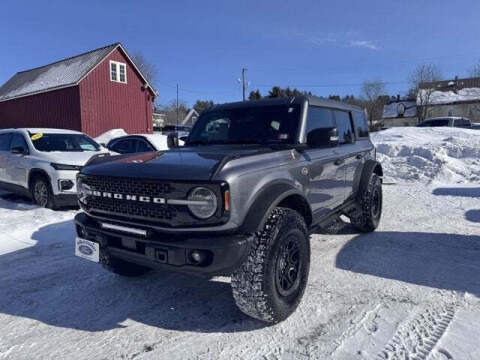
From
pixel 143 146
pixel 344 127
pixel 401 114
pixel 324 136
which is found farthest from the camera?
pixel 401 114

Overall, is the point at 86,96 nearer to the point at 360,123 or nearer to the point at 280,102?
the point at 360,123

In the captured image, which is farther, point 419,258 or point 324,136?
point 419,258

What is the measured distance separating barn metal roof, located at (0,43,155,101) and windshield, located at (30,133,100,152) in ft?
53.1

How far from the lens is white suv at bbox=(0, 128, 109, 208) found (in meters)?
6.76

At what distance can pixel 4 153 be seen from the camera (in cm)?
791

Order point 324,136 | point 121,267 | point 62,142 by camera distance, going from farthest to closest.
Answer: point 62,142
point 121,267
point 324,136

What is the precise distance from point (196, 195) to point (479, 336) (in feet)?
7.45

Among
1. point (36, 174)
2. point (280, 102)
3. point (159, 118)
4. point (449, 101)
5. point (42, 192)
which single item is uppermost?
point (449, 101)

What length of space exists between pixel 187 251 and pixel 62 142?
21.7 ft

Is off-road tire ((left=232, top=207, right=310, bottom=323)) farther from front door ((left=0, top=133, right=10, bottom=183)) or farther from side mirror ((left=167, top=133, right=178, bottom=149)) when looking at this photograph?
front door ((left=0, top=133, right=10, bottom=183))

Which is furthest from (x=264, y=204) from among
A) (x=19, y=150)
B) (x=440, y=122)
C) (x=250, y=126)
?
(x=440, y=122)

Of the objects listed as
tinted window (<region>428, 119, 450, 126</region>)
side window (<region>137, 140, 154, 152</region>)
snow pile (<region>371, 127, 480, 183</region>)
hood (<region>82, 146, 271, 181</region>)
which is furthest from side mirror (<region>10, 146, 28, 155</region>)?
tinted window (<region>428, 119, 450, 126</region>)

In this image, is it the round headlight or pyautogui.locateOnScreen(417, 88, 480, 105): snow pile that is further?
pyautogui.locateOnScreen(417, 88, 480, 105): snow pile

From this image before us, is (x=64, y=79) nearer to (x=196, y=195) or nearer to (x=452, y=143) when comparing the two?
(x=452, y=143)
